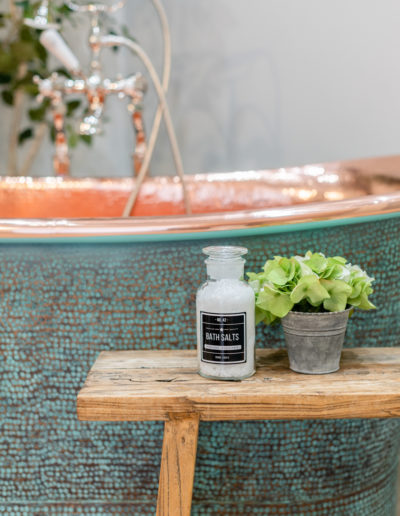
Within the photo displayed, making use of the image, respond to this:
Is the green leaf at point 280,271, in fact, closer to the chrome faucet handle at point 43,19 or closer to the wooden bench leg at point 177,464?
the wooden bench leg at point 177,464

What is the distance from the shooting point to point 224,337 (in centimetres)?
84

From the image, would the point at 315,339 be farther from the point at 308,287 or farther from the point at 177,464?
the point at 177,464

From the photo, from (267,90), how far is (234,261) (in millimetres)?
1573

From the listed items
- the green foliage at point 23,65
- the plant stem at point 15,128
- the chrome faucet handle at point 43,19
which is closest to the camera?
the chrome faucet handle at point 43,19

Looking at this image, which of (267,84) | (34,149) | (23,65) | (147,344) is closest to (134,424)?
(147,344)

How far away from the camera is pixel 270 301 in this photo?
87cm

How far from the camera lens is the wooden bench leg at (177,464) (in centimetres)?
83

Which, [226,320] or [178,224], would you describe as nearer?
[226,320]

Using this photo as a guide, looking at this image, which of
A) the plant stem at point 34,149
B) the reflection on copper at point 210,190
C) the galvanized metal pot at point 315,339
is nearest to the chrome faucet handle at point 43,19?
the reflection on copper at point 210,190

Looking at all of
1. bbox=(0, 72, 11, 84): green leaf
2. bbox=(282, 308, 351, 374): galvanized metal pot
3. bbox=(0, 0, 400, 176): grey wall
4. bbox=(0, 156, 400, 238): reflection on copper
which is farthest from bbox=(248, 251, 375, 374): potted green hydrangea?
bbox=(0, 72, 11, 84): green leaf

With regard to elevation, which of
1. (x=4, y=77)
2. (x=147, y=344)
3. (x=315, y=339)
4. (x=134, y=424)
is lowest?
(x=134, y=424)

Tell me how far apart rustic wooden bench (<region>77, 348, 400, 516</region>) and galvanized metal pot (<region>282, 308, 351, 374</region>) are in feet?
0.05

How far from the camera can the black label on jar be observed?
32.9 inches

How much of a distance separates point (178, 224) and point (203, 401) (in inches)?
11.2
